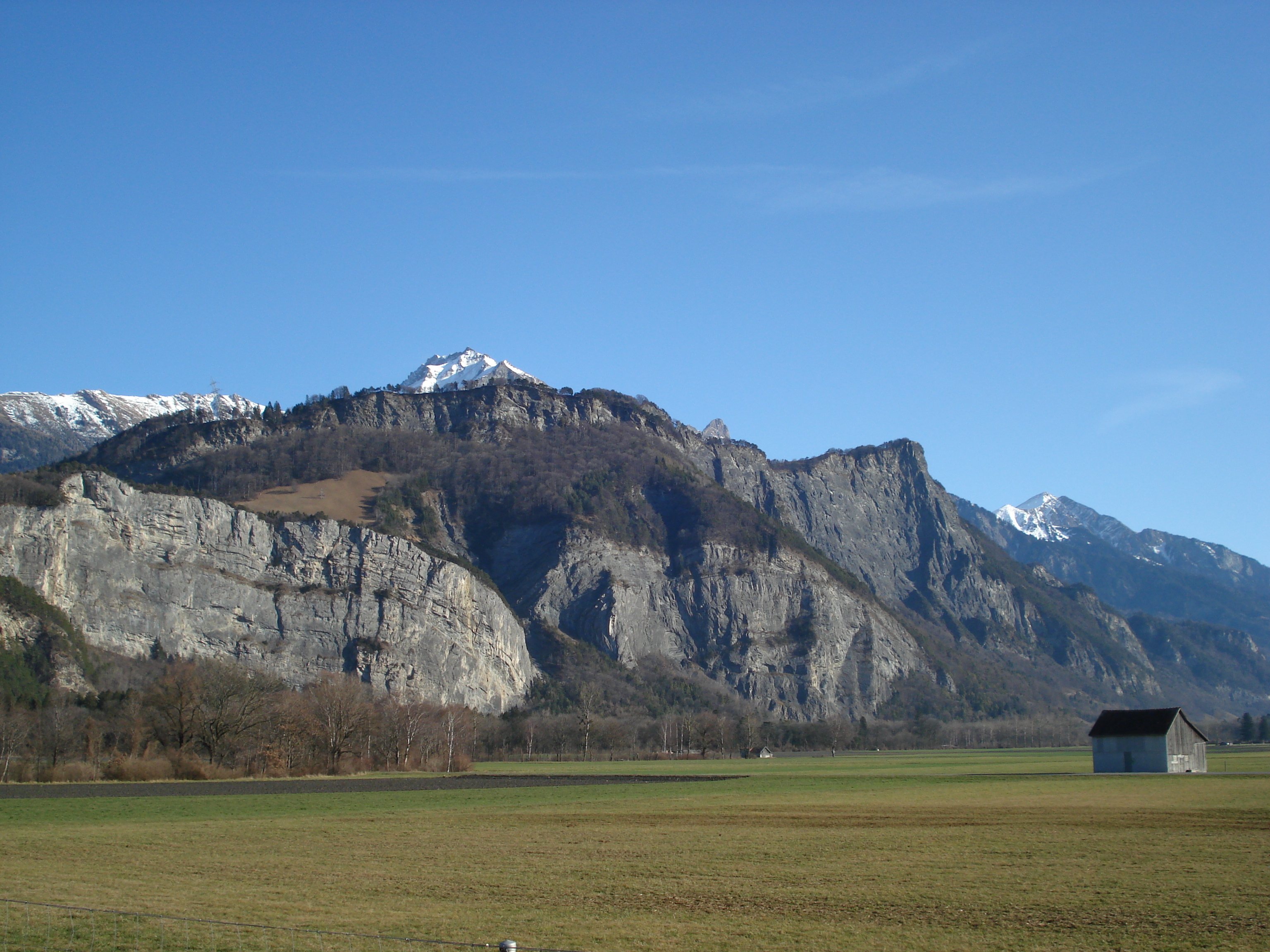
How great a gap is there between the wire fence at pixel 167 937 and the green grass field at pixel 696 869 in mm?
876

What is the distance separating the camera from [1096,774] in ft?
271

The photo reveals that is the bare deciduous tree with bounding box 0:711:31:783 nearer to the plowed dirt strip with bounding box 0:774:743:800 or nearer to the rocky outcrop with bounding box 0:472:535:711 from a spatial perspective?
the plowed dirt strip with bounding box 0:774:743:800

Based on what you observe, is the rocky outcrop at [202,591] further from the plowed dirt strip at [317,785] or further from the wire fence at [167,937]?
the wire fence at [167,937]

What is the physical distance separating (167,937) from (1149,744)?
83309 mm

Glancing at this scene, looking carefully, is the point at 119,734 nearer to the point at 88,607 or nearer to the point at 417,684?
the point at 88,607

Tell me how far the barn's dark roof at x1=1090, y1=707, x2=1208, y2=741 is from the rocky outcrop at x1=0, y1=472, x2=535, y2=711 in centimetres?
11518

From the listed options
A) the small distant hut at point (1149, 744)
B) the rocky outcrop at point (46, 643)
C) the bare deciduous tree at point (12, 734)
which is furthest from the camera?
the rocky outcrop at point (46, 643)

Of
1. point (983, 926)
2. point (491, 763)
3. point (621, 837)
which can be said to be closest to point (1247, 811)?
point (621, 837)

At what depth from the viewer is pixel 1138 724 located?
286 ft

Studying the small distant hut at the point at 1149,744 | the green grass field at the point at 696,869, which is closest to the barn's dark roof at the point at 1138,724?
the small distant hut at the point at 1149,744

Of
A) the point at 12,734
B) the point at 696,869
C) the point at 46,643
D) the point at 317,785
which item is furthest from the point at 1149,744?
the point at 46,643

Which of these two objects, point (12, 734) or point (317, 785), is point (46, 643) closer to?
point (12, 734)

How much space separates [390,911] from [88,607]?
162 m

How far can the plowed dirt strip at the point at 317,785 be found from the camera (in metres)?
64.8
